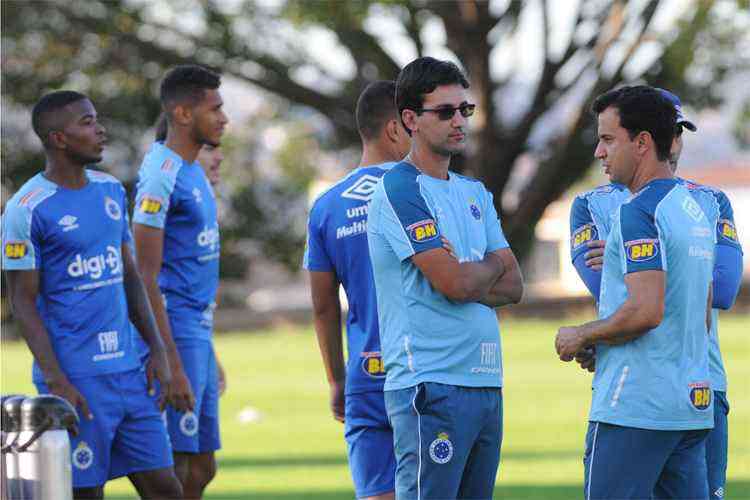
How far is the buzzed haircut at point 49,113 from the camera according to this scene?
768 cm

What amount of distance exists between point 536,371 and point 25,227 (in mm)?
15785

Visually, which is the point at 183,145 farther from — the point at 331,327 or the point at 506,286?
the point at 506,286

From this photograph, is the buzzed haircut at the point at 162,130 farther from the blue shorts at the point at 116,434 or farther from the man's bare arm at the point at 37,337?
the blue shorts at the point at 116,434

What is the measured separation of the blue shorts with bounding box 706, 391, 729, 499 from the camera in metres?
6.18

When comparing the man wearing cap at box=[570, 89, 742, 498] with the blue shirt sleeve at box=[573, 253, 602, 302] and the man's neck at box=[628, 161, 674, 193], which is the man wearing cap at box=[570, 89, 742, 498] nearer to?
the blue shirt sleeve at box=[573, 253, 602, 302]

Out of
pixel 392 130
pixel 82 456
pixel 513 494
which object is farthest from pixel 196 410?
pixel 513 494

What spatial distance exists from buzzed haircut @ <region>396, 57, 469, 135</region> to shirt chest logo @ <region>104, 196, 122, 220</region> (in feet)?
7.43

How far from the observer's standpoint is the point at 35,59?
39.0m

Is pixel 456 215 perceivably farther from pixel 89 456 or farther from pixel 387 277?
pixel 89 456

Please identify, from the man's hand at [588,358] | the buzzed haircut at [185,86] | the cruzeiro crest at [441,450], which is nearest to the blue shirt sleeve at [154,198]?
the buzzed haircut at [185,86]

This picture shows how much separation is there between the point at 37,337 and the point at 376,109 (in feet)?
6.70

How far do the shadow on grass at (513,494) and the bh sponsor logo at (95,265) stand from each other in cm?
363

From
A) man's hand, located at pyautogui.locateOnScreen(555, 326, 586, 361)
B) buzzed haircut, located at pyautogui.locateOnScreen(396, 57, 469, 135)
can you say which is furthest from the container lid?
man's hand, located at pyautogui.locateOnScreen(555, 326, 586, 361)

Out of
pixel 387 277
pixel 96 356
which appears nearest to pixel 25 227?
pixel 96 356
